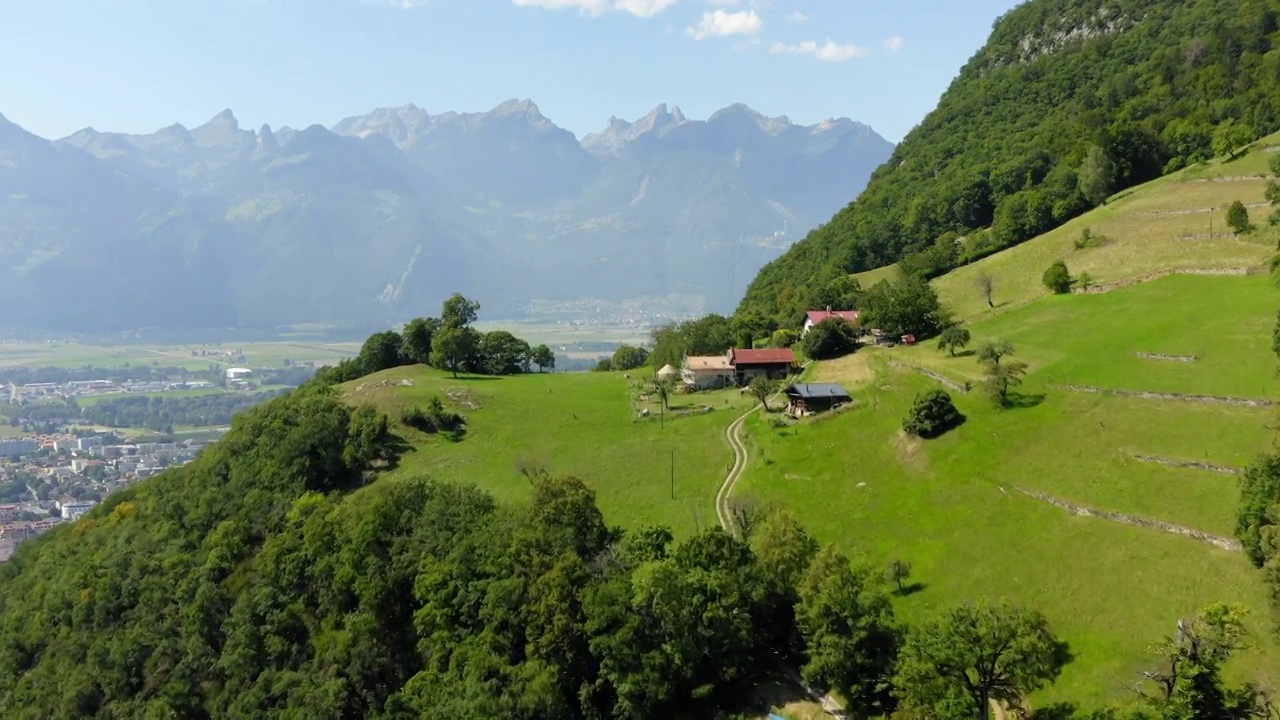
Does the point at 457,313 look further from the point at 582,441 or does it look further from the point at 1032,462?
the point at 1032,462

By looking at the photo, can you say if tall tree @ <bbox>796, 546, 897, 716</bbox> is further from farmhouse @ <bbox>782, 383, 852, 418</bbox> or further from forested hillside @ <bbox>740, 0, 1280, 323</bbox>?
forested hillside @ <bbox>740, 0, 1280, 323</bbox>

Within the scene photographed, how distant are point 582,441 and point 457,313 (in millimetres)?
41576

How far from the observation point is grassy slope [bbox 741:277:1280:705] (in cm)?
3281

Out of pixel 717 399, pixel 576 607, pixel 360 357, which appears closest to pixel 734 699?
pixel 576 607

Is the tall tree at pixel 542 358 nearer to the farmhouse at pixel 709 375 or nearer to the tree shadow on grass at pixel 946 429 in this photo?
the farmhouse at pixel 709 375

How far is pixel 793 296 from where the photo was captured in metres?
102

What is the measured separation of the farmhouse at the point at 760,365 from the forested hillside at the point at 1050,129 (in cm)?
1711

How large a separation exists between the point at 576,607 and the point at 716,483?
55.4 feet

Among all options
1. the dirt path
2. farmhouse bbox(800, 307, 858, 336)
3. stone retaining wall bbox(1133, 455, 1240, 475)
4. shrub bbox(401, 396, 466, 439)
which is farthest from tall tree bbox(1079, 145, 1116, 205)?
shrub bbox(401, 396, 466, 439)

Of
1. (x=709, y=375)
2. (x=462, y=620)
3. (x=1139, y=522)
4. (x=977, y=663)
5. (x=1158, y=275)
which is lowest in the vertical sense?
(x=462, y=620)

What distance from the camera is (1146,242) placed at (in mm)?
75938

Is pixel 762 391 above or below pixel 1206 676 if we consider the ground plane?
above

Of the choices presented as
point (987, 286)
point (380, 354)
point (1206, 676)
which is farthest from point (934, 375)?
point (380, 354)

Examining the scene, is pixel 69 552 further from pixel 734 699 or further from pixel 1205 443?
pixel 1205 443
